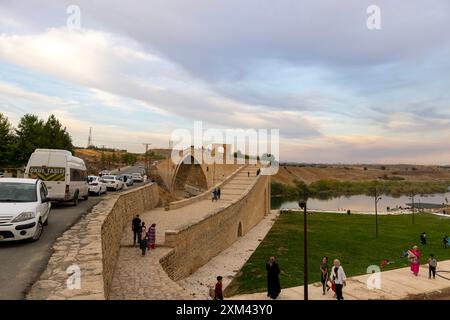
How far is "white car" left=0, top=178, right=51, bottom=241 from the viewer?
7.06 m

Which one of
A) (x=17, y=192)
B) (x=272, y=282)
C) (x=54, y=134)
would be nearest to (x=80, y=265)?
(x=17, y=192)

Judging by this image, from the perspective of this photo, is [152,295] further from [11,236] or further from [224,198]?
[224,198]

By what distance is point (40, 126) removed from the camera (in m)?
36.6

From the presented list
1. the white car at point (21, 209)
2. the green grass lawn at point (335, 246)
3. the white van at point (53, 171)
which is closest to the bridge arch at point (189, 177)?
the green grass lawn at point (335, 246)

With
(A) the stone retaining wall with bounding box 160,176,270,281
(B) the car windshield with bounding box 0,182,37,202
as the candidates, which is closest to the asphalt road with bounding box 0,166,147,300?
(B) the car windshield with bounding box 0,182,37,202

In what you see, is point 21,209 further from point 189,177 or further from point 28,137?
point 189,177

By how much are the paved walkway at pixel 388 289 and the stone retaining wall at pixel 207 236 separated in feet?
8.98

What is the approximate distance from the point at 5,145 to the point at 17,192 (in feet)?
85.4

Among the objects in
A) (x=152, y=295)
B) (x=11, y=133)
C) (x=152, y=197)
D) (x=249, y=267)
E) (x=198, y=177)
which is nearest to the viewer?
(x=152, y=295)

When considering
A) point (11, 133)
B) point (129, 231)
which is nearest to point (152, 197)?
point (129, 231)

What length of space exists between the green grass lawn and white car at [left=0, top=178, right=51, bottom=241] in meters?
8.07

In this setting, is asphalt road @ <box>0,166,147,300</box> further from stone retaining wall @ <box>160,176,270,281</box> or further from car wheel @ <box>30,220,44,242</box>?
stone retaining wall @ <box>160,176,270,281</box>

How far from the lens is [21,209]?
7.33m
